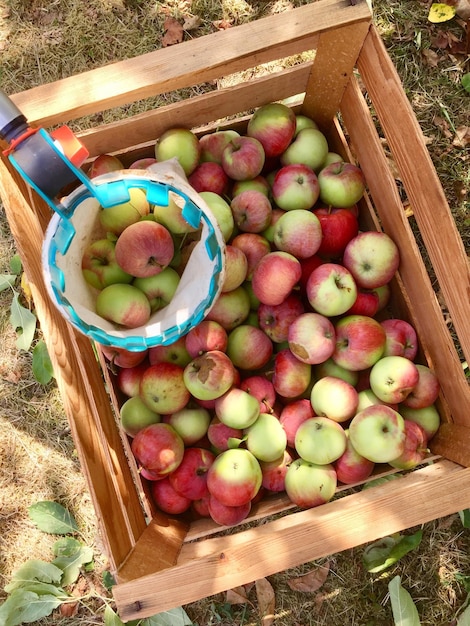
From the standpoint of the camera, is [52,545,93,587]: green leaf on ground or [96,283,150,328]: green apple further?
[52,545,93,587]: green leaf on ground

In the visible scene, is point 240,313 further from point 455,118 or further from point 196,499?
point 455,118

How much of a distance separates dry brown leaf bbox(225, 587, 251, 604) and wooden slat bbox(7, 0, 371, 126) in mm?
2043

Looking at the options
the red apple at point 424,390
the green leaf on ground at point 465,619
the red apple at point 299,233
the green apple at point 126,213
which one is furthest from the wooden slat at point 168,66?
the green leaf on ground at point 465,619

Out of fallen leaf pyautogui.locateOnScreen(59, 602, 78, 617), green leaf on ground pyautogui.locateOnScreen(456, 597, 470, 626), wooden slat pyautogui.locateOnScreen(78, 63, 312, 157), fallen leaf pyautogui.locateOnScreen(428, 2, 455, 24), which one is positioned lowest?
green leaf on ground pyautogui.locateOnScreen(456, 597, 470, 626)

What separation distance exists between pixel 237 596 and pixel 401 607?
2.34 feet

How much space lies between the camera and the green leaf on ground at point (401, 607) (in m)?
2.09

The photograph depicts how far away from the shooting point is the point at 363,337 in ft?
5.87

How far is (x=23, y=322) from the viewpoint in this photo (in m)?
Result: 2.62

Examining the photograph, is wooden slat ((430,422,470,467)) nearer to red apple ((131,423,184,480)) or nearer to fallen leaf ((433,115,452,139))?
red apple ((131,423,184,480))

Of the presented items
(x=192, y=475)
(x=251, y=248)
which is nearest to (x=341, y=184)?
(x=251, y=248)

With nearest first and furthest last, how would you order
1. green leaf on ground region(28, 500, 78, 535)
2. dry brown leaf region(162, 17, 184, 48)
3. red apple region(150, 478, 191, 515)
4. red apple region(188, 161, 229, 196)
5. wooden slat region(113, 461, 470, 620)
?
1. wooden slat region(113, 461, 470, 620)
2. red apple region(150, 478, 191, 515)
3. red apple region(188, 161, 229, 196)
4. green leaf on ground region(28, 500, 78, 535)
5. dry brown leaf region(162, 17, 184, 48)

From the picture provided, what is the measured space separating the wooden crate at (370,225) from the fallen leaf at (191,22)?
1087 mm

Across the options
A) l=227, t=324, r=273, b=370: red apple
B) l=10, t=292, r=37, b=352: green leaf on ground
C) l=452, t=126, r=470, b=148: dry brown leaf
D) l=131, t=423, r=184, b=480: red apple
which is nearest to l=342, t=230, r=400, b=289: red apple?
l=227, t=324, r=273, b=370: red apple

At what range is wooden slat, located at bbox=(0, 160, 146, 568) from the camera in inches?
62.6
